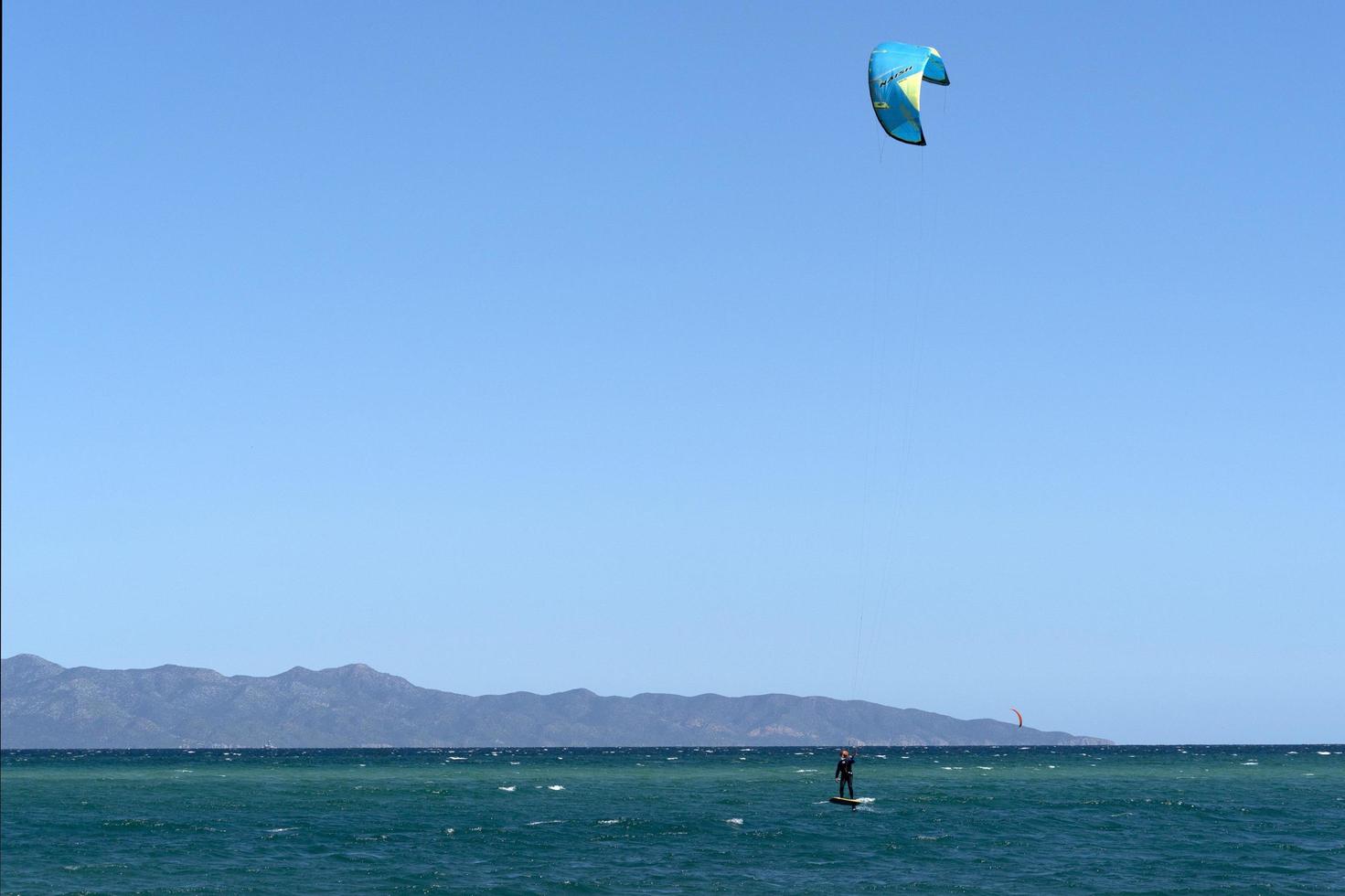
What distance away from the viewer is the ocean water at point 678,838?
48906 millimetres

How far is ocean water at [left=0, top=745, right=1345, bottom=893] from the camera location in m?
48.9

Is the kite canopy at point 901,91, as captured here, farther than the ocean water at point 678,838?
No

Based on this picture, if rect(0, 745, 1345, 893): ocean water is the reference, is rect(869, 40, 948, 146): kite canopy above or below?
above

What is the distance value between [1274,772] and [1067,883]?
111 metres

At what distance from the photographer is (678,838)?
208ft

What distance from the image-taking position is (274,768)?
168 m

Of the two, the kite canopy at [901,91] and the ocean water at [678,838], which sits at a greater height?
the kite canopy at [901,91]

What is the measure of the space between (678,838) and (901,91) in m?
35.0

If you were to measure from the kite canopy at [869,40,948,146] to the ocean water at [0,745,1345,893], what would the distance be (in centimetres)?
2556

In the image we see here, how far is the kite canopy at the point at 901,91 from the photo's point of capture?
4669cm

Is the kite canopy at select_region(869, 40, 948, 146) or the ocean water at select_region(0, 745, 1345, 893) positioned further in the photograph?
the ocean water at select_region(0, 745, 1345, 893)

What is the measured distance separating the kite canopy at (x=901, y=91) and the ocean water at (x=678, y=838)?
2556cm

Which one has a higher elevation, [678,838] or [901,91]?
[901,91]

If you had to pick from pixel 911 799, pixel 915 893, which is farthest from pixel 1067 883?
pixel 911 799
